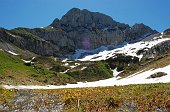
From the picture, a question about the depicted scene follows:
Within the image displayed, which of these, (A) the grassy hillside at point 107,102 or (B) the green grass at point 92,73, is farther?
(B) the green grass at point 92,73

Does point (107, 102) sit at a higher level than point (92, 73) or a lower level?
lower

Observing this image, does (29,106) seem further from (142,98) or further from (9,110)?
(142,98)

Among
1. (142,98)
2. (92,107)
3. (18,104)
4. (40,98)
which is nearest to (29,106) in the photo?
(18,104)

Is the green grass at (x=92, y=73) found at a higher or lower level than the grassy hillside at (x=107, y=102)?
higher

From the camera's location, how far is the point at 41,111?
A: 33.9 m

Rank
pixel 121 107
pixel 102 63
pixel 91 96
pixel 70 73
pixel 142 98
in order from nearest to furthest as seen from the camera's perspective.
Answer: pixel 121 107 → pixel 142 98 → pixel 91 96 → pixel 70 73 → pixel 102 63

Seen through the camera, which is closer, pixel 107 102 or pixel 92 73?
pixel 107 102

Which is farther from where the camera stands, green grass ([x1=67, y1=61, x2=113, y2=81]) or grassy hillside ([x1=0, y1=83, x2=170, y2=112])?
green grass ([x1=67, y1=61, x2=113, y2=81])

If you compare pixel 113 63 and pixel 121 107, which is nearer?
pixel 121 107

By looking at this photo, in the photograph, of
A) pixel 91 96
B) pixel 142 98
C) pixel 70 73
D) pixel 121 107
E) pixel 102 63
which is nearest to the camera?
pixel 121 107

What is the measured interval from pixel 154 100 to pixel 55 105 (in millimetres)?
10723

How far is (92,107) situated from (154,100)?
654 centimetres

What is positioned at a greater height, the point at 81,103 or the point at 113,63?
the point at 113,63

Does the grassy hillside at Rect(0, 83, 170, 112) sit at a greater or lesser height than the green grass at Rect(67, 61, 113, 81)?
lesser
